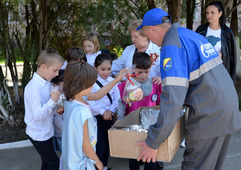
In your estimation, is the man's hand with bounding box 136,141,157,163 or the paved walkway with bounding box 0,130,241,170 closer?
the man's hand with bounding box 136,141,157,163

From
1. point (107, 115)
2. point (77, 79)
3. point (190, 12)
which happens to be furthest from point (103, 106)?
point (190, 12)

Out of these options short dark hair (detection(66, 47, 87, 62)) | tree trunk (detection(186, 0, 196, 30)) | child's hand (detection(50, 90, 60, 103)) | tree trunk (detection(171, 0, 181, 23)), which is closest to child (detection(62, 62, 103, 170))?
child's hand (detection(50, 90, 60, 103))

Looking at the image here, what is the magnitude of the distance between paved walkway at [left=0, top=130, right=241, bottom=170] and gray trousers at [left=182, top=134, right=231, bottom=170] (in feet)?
4.98

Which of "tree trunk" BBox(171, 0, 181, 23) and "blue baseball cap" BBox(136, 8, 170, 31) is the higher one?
"tree trunk" BBox(171, 0, 181, 23)

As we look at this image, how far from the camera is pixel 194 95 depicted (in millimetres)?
2045

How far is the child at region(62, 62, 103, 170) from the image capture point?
2123 millimetres

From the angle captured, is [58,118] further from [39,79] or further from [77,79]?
[77,79]

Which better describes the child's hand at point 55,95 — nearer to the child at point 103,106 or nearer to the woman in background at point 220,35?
the child at point 103,106

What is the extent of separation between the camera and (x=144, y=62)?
3.03 metres

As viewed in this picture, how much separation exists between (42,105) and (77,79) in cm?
74

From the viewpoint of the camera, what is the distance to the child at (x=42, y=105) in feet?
8.64

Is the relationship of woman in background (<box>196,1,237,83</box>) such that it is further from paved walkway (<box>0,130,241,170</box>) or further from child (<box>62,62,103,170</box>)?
child (<box>62,62,103,170</box>)

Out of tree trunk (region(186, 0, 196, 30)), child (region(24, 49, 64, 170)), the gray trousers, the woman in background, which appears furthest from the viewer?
tree trunk (region(186, 0, 196, 30))

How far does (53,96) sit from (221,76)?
1.58 metres
